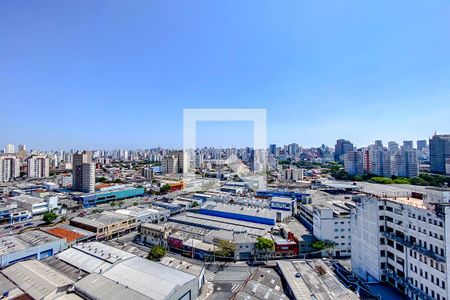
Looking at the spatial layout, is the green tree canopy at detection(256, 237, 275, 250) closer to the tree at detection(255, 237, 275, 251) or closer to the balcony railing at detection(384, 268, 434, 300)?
the tree at detection(255, 237, 275, 251)

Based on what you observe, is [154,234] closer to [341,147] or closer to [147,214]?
[147,214]

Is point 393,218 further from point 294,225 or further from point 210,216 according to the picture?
point 210,216

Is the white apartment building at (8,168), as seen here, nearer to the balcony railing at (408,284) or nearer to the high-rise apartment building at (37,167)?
the high-rise apartment building at (37,167)

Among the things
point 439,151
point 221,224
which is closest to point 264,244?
point 221,224

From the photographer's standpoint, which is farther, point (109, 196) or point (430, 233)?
point (109, 196)

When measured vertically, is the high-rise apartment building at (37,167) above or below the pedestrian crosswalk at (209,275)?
above

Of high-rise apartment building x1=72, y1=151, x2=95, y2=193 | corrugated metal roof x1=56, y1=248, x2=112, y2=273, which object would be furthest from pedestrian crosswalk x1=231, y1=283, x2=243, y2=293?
high-rise apartment building x1=72, y1=151, x2=95, y2=193

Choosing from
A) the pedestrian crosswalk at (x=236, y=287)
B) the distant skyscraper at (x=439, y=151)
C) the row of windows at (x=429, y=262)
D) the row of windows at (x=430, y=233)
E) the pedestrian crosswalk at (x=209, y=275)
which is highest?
the distant skyscraper at (x=439, y=151)

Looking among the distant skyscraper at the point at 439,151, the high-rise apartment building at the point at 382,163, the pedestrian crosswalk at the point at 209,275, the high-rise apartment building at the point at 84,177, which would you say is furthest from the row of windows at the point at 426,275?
the distant skyscraper at the point at 439,151
